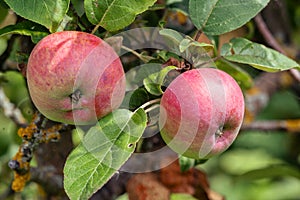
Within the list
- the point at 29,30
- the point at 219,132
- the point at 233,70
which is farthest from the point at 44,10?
the point at 233,70

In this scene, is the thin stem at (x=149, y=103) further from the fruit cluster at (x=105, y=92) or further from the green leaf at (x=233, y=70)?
the green leaf at (x=233, y=70)

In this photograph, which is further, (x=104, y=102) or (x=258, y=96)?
(x=258, y=96)

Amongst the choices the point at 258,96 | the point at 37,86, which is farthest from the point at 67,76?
the point at 258,96

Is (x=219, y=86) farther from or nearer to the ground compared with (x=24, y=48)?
farther from the ground

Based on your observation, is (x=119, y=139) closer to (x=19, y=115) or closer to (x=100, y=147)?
(x=100, y=147)

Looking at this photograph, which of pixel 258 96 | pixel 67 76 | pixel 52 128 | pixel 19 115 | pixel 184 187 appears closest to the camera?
pixel 67 76

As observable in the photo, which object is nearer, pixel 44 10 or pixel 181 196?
pixel 44 10

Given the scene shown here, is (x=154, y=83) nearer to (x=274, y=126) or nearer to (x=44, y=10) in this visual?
(x=44, y=10)
